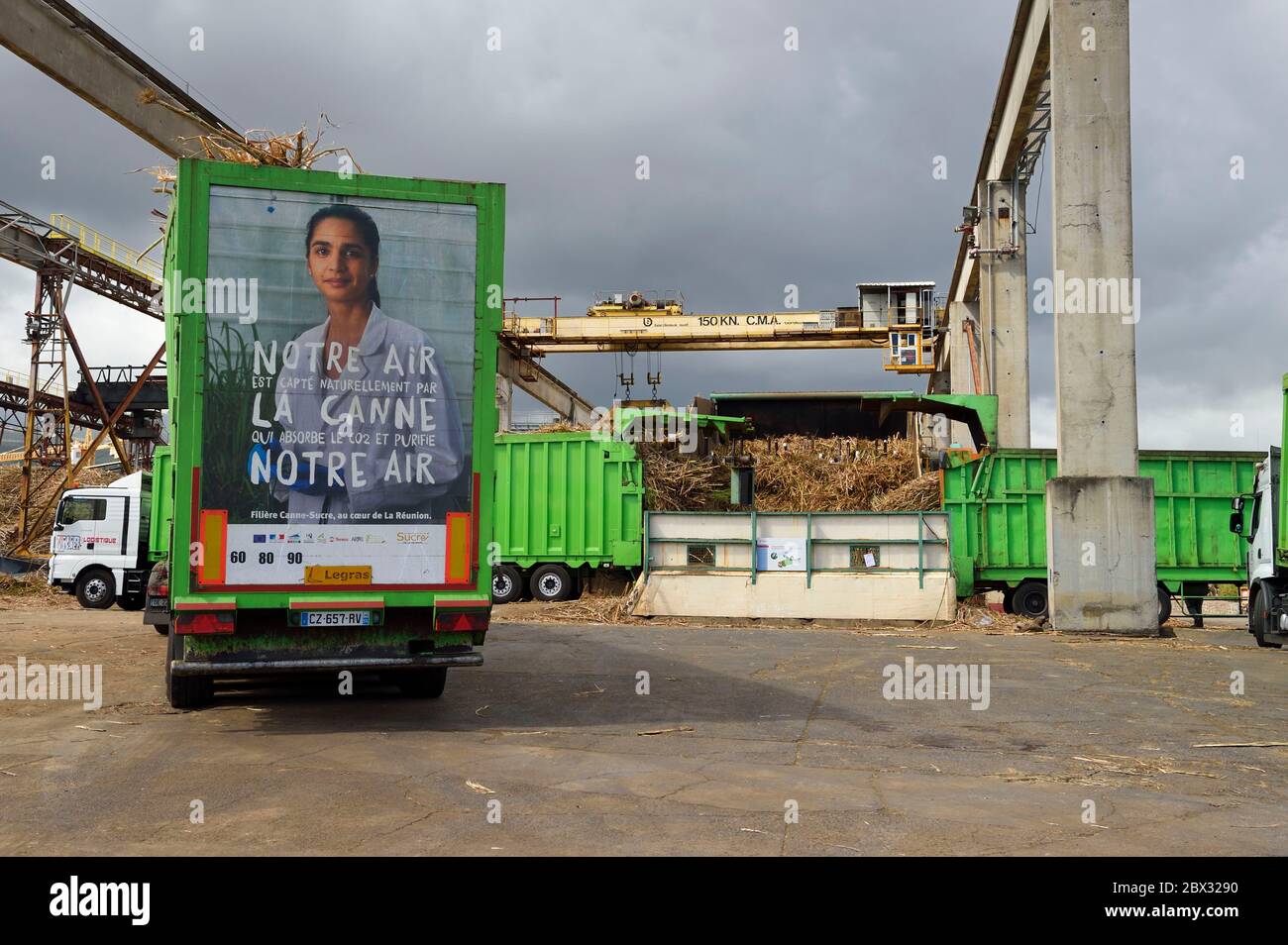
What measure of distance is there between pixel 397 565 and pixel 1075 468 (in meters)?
11.8

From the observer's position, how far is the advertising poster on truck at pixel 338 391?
7566mm

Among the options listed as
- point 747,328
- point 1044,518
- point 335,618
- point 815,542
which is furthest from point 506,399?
point 335,618

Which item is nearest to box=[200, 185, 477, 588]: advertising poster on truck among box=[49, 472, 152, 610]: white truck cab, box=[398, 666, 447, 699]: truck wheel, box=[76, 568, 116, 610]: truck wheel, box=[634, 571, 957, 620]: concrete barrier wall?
box=[398, 666, 447, 699]: truck wheel

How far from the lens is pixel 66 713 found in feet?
28.2

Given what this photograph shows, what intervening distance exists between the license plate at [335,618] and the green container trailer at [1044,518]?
1269 centimetres

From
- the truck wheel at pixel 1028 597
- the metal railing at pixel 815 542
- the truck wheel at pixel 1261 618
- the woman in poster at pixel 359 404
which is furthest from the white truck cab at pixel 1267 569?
the woman in poster at pixel 359 404

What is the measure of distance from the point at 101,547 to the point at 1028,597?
17.8m

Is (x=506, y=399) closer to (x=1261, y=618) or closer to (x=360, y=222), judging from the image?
(x=1261, y=618)

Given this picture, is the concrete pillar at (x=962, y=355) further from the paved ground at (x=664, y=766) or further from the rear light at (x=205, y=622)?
the rear light at (x=205, y=622)

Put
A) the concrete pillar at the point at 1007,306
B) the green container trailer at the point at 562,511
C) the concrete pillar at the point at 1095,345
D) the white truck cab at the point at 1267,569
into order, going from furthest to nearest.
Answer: the concrete pillar at the point at 1007,306 < the green container trailer at the point at 562,511 < the concrete pillar at the point at 1095,345 < the white truck cab at the point at 1267,569

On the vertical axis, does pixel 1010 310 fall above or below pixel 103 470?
above

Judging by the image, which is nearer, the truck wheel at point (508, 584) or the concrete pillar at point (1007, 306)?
the truck wheel at point (508, 584)
